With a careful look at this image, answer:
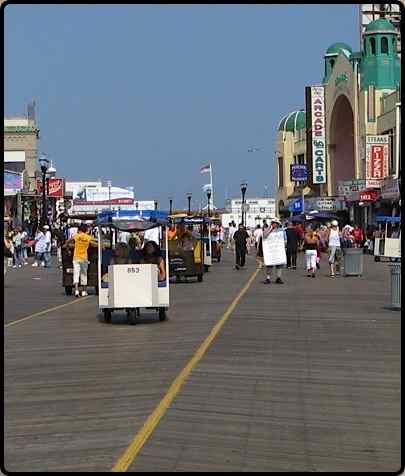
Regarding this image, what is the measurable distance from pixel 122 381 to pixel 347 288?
16.1 meters

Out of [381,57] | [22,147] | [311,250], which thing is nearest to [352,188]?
[381,57]

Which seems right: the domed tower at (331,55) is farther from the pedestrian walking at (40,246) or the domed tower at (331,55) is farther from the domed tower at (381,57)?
the pedestrian walking at (40,246)

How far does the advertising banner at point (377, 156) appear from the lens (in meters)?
59.5

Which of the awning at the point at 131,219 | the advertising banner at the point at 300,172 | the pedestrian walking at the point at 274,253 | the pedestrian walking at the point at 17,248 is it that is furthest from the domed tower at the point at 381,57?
the awning at the point at 131,219

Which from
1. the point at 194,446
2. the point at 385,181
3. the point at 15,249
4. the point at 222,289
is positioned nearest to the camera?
the point at 194,446

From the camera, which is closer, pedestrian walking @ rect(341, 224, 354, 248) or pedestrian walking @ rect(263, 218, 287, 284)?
pedestrian walking @ rect(263, 218, 287, 284)

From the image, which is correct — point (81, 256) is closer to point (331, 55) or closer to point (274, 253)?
point (274, 253)

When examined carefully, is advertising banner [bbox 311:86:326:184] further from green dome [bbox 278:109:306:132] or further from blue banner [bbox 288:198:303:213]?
green dome [bbox 278:109:306:132]

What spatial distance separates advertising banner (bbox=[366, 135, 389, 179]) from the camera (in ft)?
195

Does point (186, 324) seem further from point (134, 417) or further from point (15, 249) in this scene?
point (15, 249)

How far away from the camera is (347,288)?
26.8m

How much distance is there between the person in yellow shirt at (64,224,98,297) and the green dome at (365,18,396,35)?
47.7 metres

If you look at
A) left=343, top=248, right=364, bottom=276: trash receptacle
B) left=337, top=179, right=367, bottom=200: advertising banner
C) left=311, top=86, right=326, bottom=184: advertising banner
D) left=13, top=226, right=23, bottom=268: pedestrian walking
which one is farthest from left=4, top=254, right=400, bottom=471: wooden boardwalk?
left=311, top=86, right=326, bottom=184: advertising banner

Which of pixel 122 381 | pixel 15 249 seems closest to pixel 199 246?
pixel 15 249
